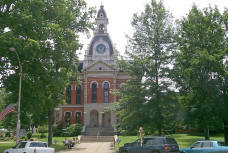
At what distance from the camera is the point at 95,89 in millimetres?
51594

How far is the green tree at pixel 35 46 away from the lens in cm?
1916

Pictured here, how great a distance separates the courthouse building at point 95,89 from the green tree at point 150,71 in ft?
84.4

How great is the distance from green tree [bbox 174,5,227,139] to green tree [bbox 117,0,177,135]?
1389 mm

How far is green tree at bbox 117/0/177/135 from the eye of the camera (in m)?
22.3

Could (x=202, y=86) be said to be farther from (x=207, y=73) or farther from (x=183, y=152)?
(x=183, y=152)

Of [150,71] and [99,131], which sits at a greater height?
[150,71]

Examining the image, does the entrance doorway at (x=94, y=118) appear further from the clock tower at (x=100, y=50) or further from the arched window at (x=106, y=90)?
the clock tower at (x=100, y=50)

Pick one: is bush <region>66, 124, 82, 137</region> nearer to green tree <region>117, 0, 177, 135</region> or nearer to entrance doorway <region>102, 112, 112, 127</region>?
entrance doorway <region>102, 112, 112, 127</region>

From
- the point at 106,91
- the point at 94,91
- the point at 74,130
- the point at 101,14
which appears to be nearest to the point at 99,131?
the point at 74,130

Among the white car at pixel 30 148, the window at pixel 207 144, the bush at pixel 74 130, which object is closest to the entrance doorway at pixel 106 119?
the bush at pixel 74 130

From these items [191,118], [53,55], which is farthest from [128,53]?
[191,118]

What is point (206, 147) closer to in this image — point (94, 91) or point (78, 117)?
point (94, 91)

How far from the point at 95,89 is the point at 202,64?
29295 millimetres

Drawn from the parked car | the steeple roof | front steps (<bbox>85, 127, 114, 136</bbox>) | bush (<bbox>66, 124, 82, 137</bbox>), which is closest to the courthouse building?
front steps (<bbox>85, 127, 114, 136</bbox>)
